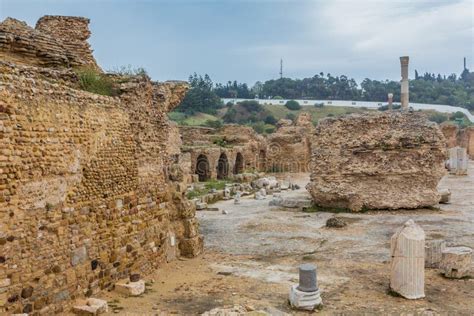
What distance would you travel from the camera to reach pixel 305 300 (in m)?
7.52

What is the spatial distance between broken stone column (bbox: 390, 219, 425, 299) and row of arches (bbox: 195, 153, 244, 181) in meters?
21.0

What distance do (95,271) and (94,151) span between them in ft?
6.18

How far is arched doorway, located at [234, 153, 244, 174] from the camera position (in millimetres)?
33844

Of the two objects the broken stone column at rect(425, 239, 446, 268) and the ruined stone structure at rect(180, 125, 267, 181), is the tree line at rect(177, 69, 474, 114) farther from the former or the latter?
the broken stone column at rect(425, 239, 446, 268)

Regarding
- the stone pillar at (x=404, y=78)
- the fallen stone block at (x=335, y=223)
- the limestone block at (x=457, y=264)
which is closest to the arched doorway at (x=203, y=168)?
the stone pillar at (x=404, y=78)

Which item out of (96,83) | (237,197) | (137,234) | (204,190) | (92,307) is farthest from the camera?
(204,190)

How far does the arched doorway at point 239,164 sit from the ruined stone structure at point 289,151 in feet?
12.7

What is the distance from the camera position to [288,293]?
8.32 meters

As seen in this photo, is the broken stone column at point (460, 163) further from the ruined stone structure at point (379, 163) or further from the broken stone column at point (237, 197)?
the broken stone column at point (237, 197)

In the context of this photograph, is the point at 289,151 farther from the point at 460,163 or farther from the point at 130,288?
the point at 130,288

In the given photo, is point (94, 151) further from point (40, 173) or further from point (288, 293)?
point (288, 293)

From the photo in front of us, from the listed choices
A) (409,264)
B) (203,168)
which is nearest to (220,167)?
(203,168)

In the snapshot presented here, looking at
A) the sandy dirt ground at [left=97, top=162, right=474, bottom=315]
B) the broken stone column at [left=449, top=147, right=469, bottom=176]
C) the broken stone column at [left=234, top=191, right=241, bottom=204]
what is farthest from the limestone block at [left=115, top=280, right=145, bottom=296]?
the broken stone column at [left=449, top=147, right=469, bottom=176]

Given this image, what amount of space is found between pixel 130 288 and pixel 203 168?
2107 cm
